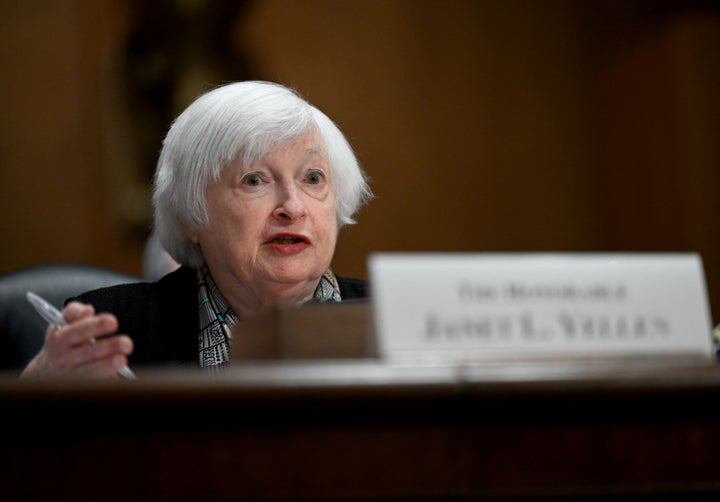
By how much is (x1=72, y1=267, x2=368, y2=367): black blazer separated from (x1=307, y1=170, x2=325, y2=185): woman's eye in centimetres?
25

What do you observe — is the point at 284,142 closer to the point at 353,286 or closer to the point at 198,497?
the point at 353,286

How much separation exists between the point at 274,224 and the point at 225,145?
178mm

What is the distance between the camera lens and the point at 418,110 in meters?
5.32

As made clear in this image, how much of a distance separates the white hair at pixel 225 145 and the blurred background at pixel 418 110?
2.69 meters

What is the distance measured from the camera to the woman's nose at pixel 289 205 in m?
1.90

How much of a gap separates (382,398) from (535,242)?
4.57 m

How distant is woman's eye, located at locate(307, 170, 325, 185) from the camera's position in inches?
77.7

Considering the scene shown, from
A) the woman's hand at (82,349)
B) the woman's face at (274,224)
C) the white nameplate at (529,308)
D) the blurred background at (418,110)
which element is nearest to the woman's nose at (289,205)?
the woman's face at (274,224)

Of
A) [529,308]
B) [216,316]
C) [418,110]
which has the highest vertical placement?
[418,110]

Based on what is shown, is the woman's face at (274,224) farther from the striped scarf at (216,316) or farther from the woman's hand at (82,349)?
the woman's hand at (82,349)

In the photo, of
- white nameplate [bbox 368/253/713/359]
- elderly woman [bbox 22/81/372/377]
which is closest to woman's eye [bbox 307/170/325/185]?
elderly woman [bbox 22/81/372/377]

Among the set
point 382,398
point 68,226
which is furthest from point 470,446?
point 68,226

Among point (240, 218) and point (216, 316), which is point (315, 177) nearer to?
point (240, 218)

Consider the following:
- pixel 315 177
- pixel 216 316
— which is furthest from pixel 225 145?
pixel 216 316
